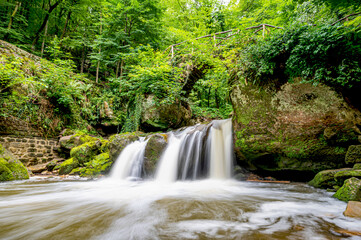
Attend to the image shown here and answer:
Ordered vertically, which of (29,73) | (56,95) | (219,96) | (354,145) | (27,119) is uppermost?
(219,96)

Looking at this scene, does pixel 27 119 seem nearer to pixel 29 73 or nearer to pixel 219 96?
pixel 29 73

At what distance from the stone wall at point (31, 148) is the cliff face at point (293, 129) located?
8.25 m

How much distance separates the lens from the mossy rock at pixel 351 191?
215 cm

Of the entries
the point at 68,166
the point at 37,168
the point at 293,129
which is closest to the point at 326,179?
the point at 293,129

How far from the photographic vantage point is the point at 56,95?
8.18 metres

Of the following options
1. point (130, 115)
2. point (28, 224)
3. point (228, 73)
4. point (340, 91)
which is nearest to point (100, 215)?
point (28, 224)

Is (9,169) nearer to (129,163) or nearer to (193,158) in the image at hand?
(129,163)

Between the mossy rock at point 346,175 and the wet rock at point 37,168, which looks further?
the wet rock at point 37,168

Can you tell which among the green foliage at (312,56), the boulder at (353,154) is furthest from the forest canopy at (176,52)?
the boulder at (353,154)

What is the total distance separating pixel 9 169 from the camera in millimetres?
4863

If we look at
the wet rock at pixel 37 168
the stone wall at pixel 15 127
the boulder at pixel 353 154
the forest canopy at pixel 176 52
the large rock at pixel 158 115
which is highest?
the forest canopy at pixel 176 52

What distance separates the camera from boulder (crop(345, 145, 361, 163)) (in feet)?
10.4

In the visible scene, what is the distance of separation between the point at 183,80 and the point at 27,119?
24.8 ft

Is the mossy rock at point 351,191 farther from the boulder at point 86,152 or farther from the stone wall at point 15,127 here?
the stone wall at point 15,127
